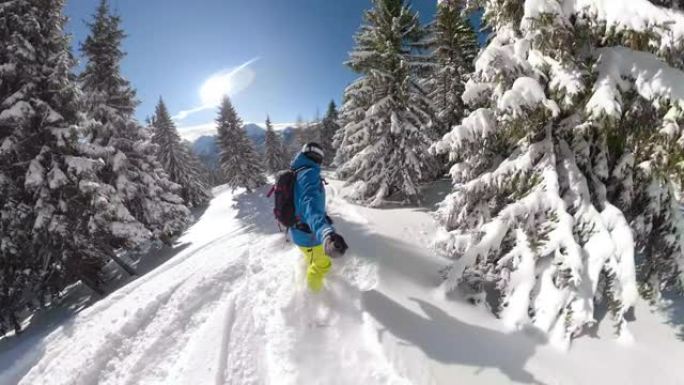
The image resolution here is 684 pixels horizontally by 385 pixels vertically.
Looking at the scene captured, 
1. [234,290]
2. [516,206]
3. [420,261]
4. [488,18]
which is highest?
[488,18]

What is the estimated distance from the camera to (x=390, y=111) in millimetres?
15922

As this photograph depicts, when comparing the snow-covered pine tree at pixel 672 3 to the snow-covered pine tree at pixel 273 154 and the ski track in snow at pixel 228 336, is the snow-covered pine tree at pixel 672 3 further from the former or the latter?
the snow-covered pine tree at pixel 273 154

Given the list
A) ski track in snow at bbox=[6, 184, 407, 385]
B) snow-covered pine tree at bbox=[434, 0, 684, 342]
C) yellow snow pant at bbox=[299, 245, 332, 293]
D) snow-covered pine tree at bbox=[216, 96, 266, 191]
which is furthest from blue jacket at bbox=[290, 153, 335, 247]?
snow-covered pine tree at bbox=[216, 96, 266, 191]

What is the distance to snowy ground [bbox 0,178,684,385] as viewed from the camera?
412 centimetres

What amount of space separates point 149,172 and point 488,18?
64.2ft

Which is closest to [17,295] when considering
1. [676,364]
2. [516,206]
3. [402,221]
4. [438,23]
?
[402,221]

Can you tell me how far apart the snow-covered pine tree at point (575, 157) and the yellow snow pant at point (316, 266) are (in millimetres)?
2219

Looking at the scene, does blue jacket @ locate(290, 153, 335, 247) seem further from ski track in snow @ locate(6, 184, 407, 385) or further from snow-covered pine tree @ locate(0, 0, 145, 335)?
snow-covered pine tree @ locate(0, 0, 145, 335)

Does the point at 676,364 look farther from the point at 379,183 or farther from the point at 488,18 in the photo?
the point at 379,183

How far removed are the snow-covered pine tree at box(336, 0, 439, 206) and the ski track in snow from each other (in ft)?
32.8

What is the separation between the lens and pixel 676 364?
468 centimetres

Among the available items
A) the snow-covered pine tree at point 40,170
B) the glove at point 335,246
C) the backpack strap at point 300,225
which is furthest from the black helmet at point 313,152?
the snow-covered pine tree at point 40,170

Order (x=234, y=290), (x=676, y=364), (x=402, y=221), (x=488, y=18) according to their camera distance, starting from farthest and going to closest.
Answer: (x=402, y=221), (x=488, y=18), (x=234, y=290), (x=676, y=364)

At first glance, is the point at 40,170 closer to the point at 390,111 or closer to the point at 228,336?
the point at 228,336
